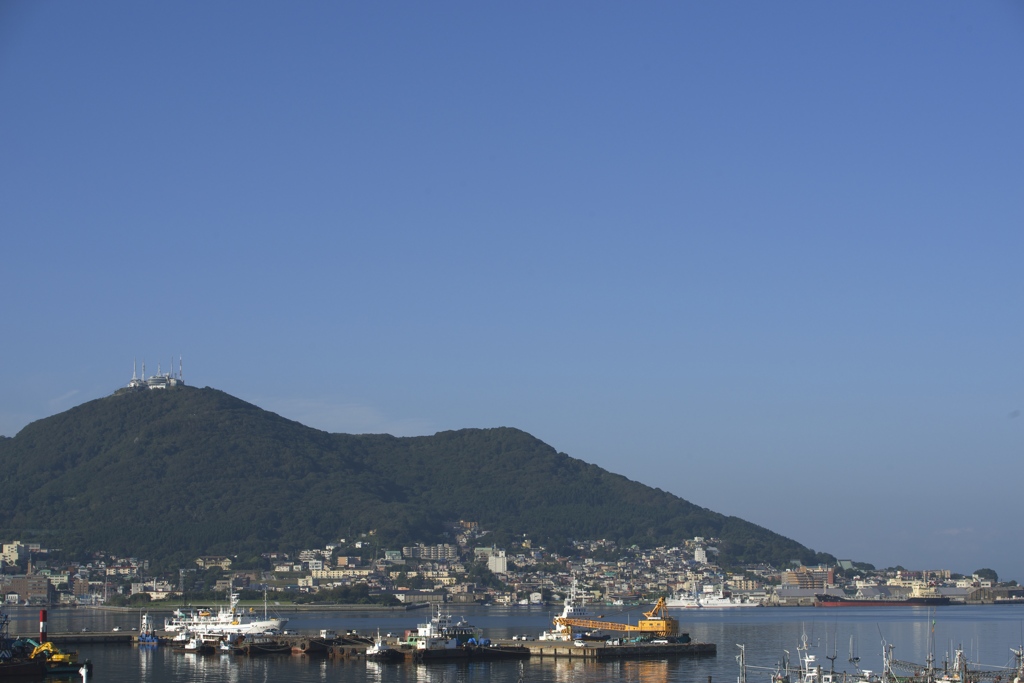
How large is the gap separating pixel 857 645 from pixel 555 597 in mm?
109639

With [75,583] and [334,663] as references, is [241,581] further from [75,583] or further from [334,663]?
[334,663]

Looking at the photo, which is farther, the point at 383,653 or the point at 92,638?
the point at 92,638

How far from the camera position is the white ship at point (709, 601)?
601ft

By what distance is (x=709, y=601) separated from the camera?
184375 mm

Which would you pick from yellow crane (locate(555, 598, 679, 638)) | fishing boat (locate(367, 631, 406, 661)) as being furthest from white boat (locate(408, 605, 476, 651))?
yellow crane (locate(555, 598, 679, 638))

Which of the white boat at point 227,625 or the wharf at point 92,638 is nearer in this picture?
the white boat at point 227,625

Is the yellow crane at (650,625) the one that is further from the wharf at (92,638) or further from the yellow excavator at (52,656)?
the yellow excavator at (52,656)

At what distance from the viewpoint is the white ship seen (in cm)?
18312

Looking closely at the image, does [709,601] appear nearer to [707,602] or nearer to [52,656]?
[707,602]

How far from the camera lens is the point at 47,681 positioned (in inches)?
2244

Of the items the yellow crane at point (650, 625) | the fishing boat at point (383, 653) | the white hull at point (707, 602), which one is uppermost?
the yellow crane at point (650, 625)

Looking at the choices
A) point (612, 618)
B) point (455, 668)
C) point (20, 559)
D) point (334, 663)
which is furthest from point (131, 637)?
point (20, 559)

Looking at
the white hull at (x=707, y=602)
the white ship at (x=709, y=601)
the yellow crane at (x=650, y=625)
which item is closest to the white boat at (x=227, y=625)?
the yellow crane at (x=650, y=625)

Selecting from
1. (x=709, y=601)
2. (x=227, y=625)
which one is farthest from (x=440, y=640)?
(x=709, y=601)
